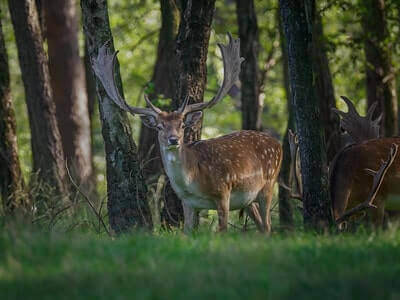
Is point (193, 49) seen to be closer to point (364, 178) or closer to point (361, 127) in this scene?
point (364, 178)

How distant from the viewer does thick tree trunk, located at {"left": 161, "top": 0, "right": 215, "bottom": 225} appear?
1121 cm

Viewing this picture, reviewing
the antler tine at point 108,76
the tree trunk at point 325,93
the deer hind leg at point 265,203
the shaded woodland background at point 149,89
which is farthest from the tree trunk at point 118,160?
the tree trunk at point 325,93

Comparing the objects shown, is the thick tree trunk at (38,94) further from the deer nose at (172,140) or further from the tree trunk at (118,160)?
the deer nose at (172,140)

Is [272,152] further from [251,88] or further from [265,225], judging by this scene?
[251,88]

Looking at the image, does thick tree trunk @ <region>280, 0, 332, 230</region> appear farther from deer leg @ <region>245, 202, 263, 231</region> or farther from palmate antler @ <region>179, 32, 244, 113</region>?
deer leg @ <region>245, 202, 263, 231</region>

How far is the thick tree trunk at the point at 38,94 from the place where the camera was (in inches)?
571

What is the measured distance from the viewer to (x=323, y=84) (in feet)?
48.1

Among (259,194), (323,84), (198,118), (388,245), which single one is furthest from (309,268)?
(323,84)

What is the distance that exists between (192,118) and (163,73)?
7312 millimetres

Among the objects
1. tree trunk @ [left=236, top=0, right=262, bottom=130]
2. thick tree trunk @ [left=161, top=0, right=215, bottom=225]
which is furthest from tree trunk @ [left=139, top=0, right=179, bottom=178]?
thick tree trunk @ [left=161, top=0, right=215, bottom=225]

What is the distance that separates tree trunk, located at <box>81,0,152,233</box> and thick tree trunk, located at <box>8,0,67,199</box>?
13.5ft

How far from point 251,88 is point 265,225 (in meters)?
4.89

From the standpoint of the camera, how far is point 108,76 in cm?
1042

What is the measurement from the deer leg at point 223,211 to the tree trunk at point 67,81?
7939mm
